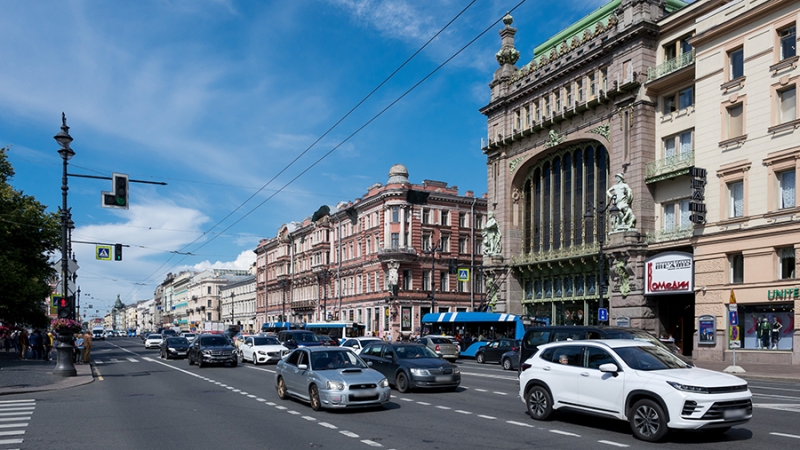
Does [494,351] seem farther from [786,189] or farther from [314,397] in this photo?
[314,397]

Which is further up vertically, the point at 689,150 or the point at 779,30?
the point at 779,30

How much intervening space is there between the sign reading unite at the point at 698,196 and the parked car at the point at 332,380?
2318 cm

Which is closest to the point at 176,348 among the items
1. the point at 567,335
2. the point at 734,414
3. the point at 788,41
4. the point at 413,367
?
the point at 413,367

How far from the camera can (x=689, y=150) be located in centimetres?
3622

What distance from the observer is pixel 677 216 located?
1457 inches

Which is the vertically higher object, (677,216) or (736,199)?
(736,199)

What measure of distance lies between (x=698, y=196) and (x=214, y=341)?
960 inches

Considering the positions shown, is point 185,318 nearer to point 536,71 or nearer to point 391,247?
point 391,247

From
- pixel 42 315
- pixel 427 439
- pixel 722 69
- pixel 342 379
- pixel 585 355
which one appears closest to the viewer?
pixel 427 439

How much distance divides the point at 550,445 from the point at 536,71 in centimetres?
4009

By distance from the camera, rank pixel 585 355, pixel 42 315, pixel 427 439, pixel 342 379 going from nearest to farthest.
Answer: pixel 427 439 < pixel 585 355 < pixel 342 379 < pixel 42 315

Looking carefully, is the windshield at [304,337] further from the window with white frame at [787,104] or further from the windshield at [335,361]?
the window with white frame at [787,104]

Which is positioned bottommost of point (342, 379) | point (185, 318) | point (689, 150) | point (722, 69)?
point (185, 318)

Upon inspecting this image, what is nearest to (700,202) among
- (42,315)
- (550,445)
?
(550,445)
